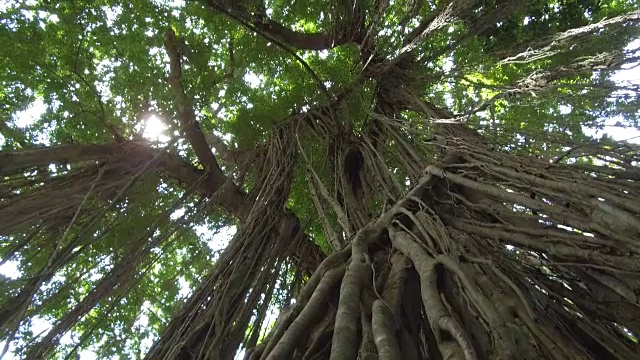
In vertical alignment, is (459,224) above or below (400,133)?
below

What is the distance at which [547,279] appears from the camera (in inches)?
59.1

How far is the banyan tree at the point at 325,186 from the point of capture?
1294 millimetres

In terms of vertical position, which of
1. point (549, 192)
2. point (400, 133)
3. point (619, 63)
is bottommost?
point (549, 192)

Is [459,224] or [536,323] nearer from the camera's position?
[536,323]

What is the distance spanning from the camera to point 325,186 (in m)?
2.90

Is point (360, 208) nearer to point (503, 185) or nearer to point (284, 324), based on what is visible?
point (503, 185)

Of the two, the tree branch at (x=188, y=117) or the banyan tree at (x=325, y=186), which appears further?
the tree branch at (x=188, y=117)

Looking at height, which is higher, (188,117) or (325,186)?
(188,117)

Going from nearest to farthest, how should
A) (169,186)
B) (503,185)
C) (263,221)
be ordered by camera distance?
(503,185), (263,221), (169,186)

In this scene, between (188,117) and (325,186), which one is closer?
(325,186)

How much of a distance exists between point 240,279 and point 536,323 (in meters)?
1.27

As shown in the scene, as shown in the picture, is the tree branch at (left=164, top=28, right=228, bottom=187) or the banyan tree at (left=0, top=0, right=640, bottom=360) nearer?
the banyan tree at (left=0, top=0, right=640, bottom=360)

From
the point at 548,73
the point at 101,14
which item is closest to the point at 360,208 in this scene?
the point at 548,73

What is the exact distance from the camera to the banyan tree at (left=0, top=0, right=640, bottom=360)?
1294mm
